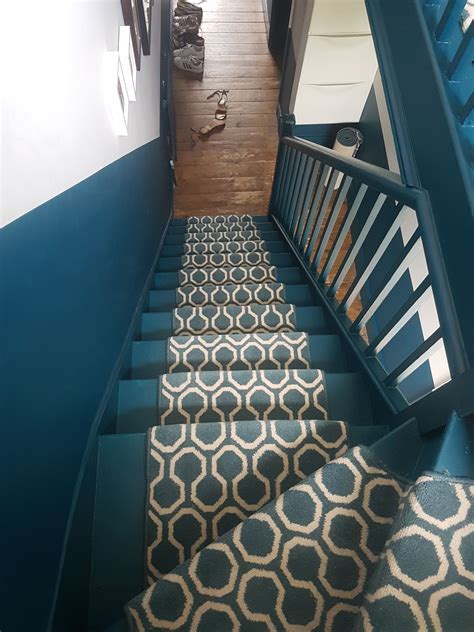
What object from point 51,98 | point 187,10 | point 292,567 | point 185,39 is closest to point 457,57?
point 51,98

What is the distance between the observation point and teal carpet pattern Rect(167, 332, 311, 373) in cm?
170

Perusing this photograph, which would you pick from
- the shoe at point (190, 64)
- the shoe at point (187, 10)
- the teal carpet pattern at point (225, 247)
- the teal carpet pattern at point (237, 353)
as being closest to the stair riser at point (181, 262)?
the teal carpet pattern at point (225, 247)

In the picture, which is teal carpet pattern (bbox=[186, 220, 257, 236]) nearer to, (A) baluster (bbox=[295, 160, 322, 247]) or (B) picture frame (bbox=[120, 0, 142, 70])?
(A) baluster (bbox=[295, 160, 322, 247])

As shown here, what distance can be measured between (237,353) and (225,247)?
62.9 inches

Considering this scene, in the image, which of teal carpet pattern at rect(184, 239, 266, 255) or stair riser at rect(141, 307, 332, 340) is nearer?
stair riser at rect(141, 307, 332, 340)

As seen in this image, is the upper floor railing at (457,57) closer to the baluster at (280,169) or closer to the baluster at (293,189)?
the baluster at (293,189)

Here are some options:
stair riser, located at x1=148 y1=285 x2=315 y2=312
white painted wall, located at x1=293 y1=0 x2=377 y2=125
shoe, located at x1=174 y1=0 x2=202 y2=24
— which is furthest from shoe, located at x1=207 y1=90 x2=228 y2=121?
stair riser, located at x1=148 y1=285 x2=315 y2=312

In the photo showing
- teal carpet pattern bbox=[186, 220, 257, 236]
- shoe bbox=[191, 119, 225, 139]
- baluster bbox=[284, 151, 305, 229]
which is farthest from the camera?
shoe bbox=[191, 119, 225, 139]

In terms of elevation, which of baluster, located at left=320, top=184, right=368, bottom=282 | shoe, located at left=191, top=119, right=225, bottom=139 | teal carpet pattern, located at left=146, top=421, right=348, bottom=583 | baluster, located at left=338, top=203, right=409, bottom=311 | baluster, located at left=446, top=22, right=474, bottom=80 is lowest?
teal carpet pattern, located at left=146, top=421, right=348, bottom=583

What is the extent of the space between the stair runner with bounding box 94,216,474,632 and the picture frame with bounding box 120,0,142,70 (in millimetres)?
1412

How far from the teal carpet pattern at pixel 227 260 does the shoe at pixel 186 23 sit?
3.67m

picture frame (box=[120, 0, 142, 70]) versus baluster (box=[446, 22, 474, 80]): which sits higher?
picture frame (box=[120, 0, 142, 70])

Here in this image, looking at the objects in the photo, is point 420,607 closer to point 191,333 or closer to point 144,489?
point 144,489

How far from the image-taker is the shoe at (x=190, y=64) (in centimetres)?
479
